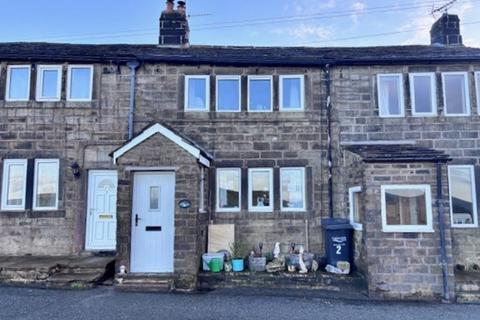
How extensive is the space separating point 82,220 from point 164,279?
11.4 ft

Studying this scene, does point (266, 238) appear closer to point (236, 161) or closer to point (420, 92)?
point (236, 161)

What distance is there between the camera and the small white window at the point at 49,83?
33.5ft

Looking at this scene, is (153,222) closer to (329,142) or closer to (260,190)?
(260,190)

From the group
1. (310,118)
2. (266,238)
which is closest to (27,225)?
(266,238)

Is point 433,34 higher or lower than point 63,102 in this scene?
higher

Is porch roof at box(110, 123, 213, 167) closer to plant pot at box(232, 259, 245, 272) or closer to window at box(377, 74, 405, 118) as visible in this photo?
plant pot at box(232, 259, 245, 272)

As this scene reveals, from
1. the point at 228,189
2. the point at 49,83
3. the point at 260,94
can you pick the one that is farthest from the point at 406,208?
the point at 49,83

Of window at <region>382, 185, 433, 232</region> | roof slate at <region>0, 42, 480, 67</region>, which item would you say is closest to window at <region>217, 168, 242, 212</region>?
roof slate at <region>0, 42, 480, 67</region>

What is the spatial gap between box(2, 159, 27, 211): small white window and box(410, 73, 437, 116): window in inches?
443

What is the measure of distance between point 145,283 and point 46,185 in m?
4.50

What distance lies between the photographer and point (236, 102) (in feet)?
33.7

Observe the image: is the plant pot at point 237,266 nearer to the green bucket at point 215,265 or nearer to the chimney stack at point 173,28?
the green bucket at point 215,265

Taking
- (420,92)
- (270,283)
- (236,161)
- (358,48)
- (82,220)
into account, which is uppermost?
(358,48)

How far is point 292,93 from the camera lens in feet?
33.9
